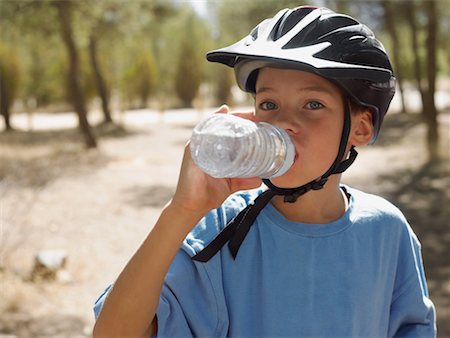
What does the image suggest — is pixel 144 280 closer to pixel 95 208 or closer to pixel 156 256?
pixel 156 256

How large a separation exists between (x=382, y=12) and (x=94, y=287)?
1914 centimetres

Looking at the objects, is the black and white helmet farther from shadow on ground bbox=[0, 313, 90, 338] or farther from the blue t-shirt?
shadow on ground bbox=[0, 313, 90, 338]

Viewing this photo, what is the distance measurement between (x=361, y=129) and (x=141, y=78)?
111ft

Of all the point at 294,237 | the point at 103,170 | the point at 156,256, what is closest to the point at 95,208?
the point at 103,170

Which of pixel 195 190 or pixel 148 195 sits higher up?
pixel 195 190

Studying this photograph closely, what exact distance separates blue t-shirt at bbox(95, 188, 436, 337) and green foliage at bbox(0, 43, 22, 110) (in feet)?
81.3

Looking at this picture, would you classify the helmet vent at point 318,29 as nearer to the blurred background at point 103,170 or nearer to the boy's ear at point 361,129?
the boy's ear at point 361,129

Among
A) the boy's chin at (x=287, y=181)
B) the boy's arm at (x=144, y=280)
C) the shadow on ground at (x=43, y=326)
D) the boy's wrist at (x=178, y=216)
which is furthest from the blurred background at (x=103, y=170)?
the boy's wrist at (x=178, y=216)

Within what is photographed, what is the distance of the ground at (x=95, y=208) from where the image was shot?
5125mm

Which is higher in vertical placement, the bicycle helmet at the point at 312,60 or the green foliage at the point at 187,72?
the bicycle helmet at the point at 312,60

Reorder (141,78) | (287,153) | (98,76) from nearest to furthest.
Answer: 1. (287,153)
2. (98,76)
3. (141,78)

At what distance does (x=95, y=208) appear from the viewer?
8.76m

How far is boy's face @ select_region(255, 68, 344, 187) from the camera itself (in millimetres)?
1489

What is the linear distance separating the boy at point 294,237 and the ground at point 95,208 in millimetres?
3320
